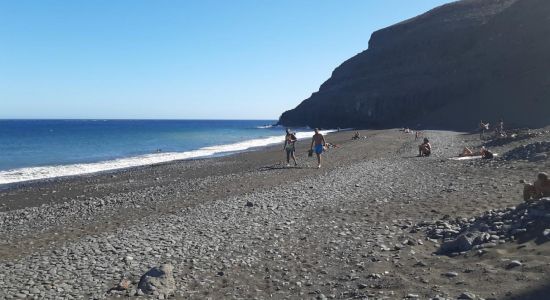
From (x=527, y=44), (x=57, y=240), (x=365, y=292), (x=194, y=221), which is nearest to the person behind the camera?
(x=365, y=292)

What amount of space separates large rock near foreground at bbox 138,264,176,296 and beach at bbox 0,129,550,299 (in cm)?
15

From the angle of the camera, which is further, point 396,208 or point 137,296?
point 396,208

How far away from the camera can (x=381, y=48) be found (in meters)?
111

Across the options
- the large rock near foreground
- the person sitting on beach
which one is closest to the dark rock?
the person sitting on beach

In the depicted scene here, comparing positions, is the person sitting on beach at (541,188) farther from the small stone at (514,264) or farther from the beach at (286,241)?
the small stone at (514,264)

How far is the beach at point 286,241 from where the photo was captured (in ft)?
23.3

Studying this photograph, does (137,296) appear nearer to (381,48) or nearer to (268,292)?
(268,292)

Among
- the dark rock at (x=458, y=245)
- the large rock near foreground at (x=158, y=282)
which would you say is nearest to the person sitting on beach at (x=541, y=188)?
the dark rock at (x=458, y=245)

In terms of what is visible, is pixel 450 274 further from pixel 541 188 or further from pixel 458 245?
pixel 541 188

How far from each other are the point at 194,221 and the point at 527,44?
80.3 m

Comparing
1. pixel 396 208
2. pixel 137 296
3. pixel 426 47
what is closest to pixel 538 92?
pixel 426 47

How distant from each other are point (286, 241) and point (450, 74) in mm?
83603

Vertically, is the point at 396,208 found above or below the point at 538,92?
below

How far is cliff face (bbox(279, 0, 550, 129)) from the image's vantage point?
65812 mm
